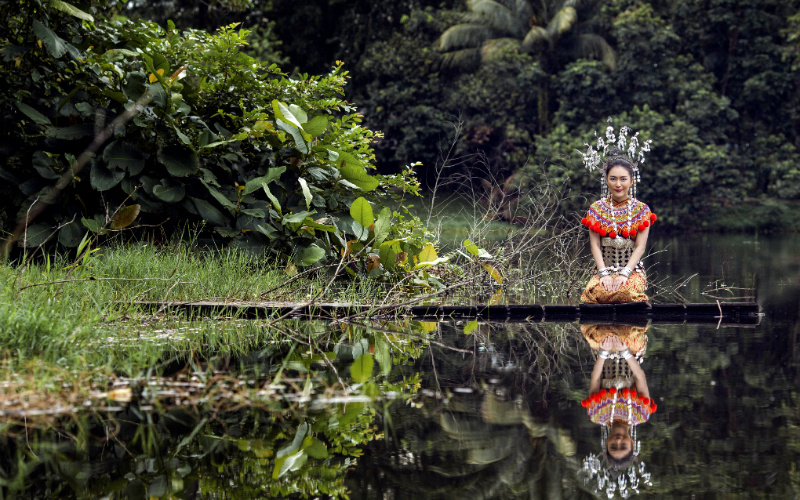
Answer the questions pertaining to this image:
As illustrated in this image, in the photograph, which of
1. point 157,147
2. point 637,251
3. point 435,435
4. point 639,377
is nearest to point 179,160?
point 157,147

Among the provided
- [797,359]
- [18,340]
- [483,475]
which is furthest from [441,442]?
[797,359]

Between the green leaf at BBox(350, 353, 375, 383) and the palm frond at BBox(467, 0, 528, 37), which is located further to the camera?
the palm frond at BBox(467, 0, 528, 37)

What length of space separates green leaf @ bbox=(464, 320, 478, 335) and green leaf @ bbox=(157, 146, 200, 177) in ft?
8.47

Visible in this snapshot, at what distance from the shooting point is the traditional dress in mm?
5773

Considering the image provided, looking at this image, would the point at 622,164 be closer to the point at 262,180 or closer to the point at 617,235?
the point at 617,235

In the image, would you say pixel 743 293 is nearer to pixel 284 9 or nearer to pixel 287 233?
pixel 287 233

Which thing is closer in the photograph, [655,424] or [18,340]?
[655,424]

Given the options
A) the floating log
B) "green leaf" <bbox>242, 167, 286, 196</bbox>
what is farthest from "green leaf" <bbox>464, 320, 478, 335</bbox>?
"green leaf" <bbox>242, 167, 286, 196</bbox>

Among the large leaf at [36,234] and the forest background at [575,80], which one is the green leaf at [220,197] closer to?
the large leaf at [36,234]

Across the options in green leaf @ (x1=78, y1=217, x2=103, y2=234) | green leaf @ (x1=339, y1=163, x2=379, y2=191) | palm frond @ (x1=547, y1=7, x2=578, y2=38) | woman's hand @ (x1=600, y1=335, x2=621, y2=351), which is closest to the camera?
woman's hand @ (x1=600, y1=335, x2=621, y2=351)

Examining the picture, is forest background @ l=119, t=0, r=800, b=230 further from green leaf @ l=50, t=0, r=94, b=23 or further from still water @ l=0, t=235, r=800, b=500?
still water @ l=0, t=235, r=800, b=500

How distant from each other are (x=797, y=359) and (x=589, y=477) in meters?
2.42

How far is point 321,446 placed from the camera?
98.6 inches

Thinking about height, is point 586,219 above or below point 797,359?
above
